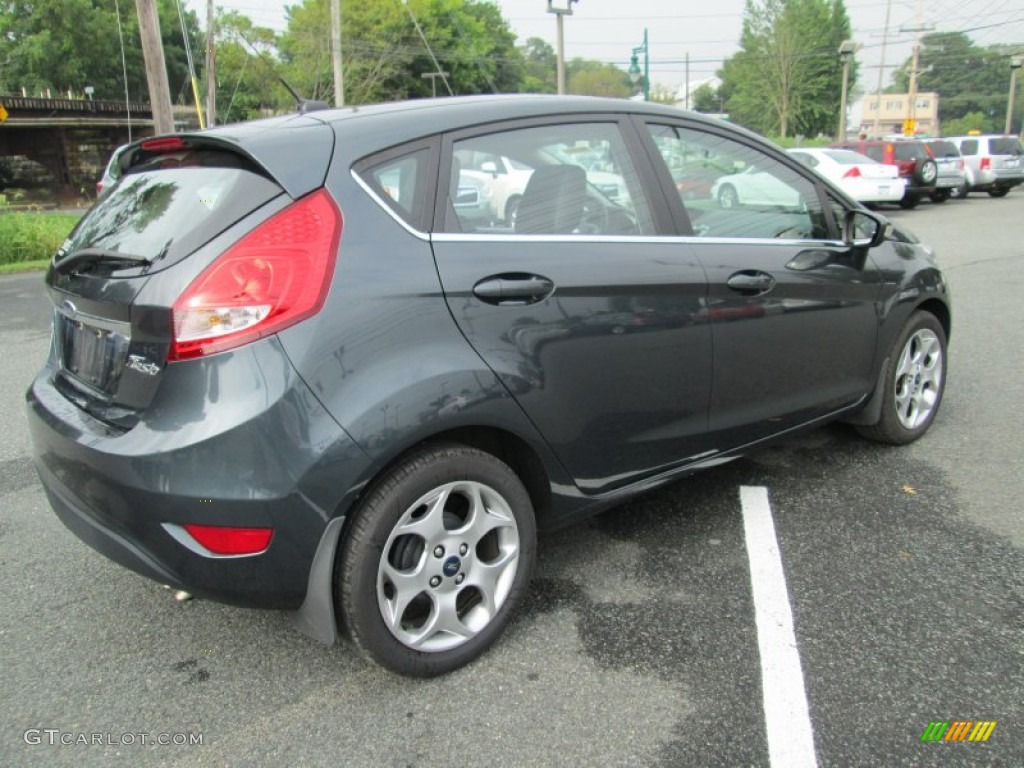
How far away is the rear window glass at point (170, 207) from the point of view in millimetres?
2146

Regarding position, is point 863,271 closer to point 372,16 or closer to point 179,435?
point 179,435

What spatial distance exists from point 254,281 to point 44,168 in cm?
4074

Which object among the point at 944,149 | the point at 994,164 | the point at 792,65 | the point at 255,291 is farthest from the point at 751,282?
the point at 792,65

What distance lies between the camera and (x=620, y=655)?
249 centimetres

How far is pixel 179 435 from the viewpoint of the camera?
6.64 feet

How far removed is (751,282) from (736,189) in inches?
20.0

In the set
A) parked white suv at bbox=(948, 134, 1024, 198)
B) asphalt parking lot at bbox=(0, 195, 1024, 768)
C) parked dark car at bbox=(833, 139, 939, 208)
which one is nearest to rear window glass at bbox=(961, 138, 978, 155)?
parked white suv at bbox=(948, 134, 1024, 198)

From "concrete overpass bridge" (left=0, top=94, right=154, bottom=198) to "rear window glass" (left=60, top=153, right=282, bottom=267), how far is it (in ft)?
116

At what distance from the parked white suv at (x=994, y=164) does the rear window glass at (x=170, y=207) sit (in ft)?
78.8

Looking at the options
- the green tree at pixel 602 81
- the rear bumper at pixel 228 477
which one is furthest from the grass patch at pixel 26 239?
the green tree at pixel 602 81

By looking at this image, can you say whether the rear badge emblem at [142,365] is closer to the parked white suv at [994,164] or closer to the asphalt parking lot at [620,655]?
the asphalt parking lot at [620,655]

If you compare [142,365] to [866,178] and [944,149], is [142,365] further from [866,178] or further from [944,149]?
[944,149]

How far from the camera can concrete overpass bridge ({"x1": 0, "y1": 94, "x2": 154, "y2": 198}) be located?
34094 mm

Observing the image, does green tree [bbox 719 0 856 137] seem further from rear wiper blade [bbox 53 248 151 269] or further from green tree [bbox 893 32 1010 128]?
rear wiper blade [bbox 53 248 151 269]
